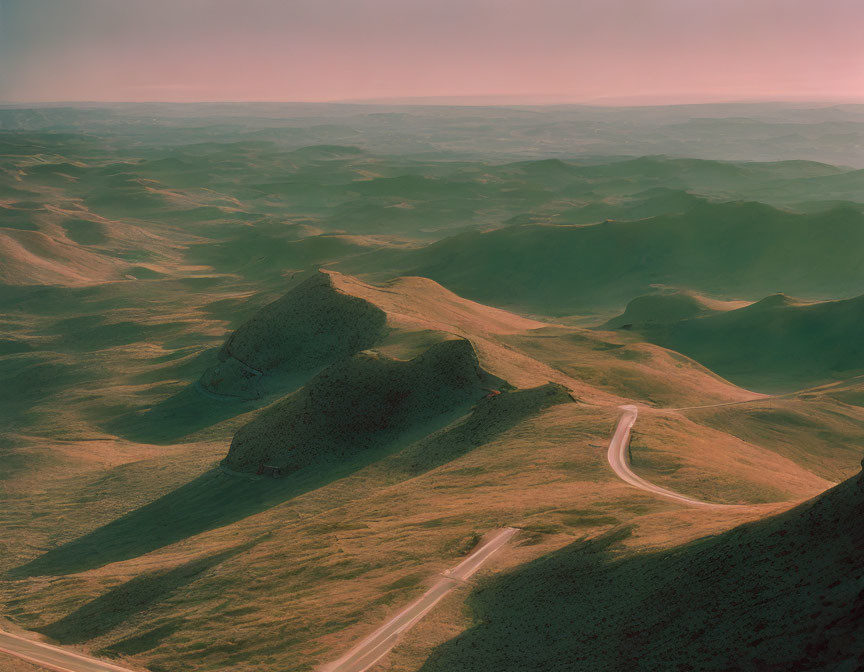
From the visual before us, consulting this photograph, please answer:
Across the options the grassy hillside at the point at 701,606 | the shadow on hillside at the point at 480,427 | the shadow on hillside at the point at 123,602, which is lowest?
the shadow on hillside at the point at 123,602

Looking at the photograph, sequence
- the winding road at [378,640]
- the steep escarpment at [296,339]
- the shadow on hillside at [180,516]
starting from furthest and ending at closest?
the steep escarpment at [296,339]
the shadow on hillside at [180,516]
the winding road at [378,640]

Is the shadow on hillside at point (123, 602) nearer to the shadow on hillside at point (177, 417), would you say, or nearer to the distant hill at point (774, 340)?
the shadow on hillside at point (177, 417)

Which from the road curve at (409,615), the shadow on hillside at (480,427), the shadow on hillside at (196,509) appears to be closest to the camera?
the road curve at (409,615)

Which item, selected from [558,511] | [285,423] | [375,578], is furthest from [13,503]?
→ [558,511]

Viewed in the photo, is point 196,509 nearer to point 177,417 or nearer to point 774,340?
point 177,417

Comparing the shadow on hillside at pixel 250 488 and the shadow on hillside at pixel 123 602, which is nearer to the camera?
the shadow on hillside at pixel 123 602

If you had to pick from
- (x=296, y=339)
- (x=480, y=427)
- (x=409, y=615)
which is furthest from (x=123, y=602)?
(x=296, y=339)

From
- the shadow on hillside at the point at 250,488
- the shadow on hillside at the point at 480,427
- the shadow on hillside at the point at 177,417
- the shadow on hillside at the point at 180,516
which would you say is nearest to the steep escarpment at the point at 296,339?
the shadow on hillside at the point at 177,417
